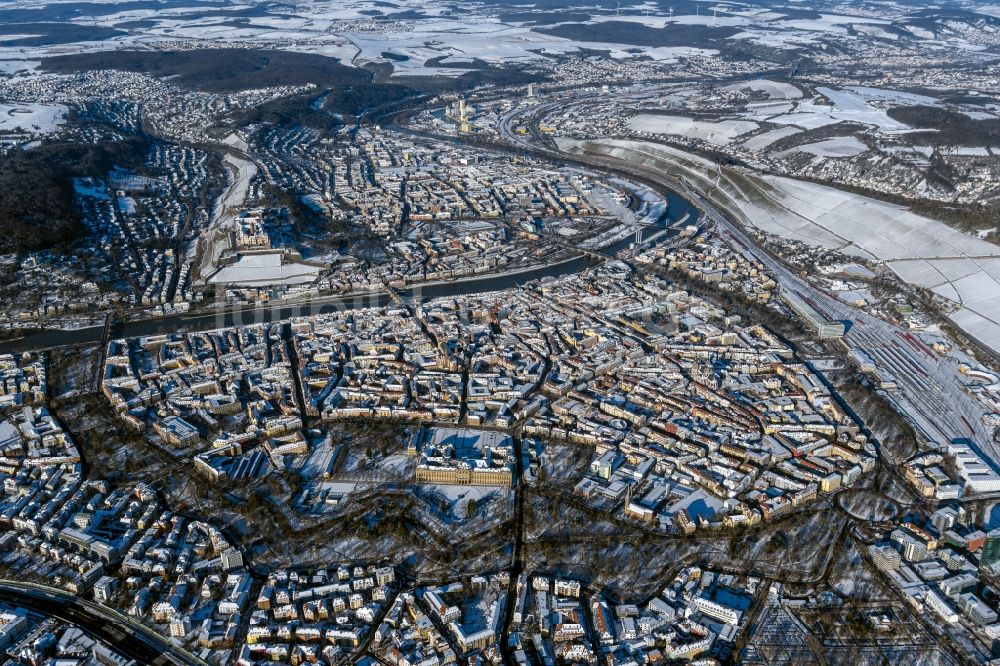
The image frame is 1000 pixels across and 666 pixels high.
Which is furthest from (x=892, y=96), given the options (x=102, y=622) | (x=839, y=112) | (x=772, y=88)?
(x=102, y=622)

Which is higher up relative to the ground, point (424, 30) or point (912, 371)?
point (912, 371)

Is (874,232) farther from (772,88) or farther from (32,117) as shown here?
(32,117)

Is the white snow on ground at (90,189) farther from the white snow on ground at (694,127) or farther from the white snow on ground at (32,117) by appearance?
the white snow on ground at (694,127)

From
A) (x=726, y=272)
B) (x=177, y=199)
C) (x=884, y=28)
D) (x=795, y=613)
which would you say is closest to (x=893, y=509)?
(x=795, y=613)

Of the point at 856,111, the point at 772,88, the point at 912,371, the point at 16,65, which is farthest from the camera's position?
the point at 16,65

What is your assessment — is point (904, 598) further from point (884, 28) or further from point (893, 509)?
point (884, 28)

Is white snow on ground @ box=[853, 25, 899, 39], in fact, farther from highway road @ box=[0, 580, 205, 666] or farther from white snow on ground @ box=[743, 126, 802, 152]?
highway road @ box=[0, 580, 205, 666]

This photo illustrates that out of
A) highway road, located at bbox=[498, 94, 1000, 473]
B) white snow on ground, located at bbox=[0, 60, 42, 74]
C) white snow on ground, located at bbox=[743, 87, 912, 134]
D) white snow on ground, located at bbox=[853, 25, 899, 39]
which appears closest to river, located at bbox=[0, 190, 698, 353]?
highway road, located at bbox=[498, 94, 1000, 473]
